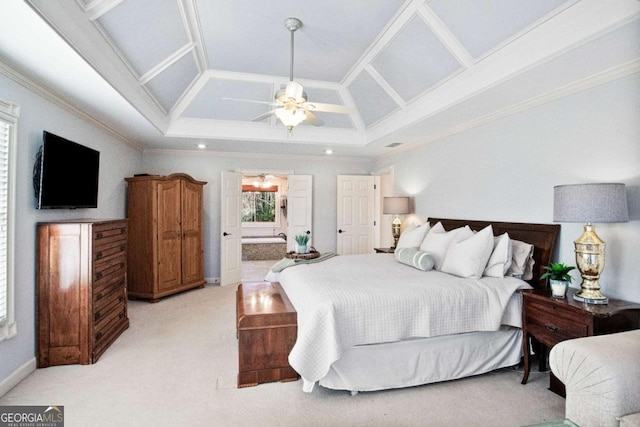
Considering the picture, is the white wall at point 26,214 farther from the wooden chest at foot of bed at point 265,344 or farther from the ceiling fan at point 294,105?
the ceiling fan at point 294,105

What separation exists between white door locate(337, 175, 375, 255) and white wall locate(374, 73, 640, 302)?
1.98 m

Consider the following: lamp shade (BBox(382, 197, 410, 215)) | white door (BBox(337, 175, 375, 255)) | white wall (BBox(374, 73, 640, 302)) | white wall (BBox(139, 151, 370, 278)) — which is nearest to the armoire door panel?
white wall (BBox(139, 151, 370, 278))

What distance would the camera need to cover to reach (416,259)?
3.18 m

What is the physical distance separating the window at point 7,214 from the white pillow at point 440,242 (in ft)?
11.5

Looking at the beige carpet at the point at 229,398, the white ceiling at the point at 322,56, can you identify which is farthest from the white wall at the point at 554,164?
the beige carpet at the point at 229,398

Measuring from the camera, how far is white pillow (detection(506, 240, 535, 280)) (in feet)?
9.38

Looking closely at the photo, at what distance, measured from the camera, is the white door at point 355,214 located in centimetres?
629

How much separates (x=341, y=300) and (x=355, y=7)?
94.4 inches

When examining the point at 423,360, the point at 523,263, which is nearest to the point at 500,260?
the point at 523,263

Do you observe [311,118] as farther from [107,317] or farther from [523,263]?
[107,317]

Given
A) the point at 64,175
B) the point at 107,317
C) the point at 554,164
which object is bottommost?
the point at 107,317

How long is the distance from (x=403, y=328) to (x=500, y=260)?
1165mm

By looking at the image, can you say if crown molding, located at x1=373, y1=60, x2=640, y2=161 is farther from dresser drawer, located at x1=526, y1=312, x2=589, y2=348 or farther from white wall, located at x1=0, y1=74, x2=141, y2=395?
white wall, located at x1=0, y1=74, x2=141, y2=395

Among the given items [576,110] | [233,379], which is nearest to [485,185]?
[576,110]
